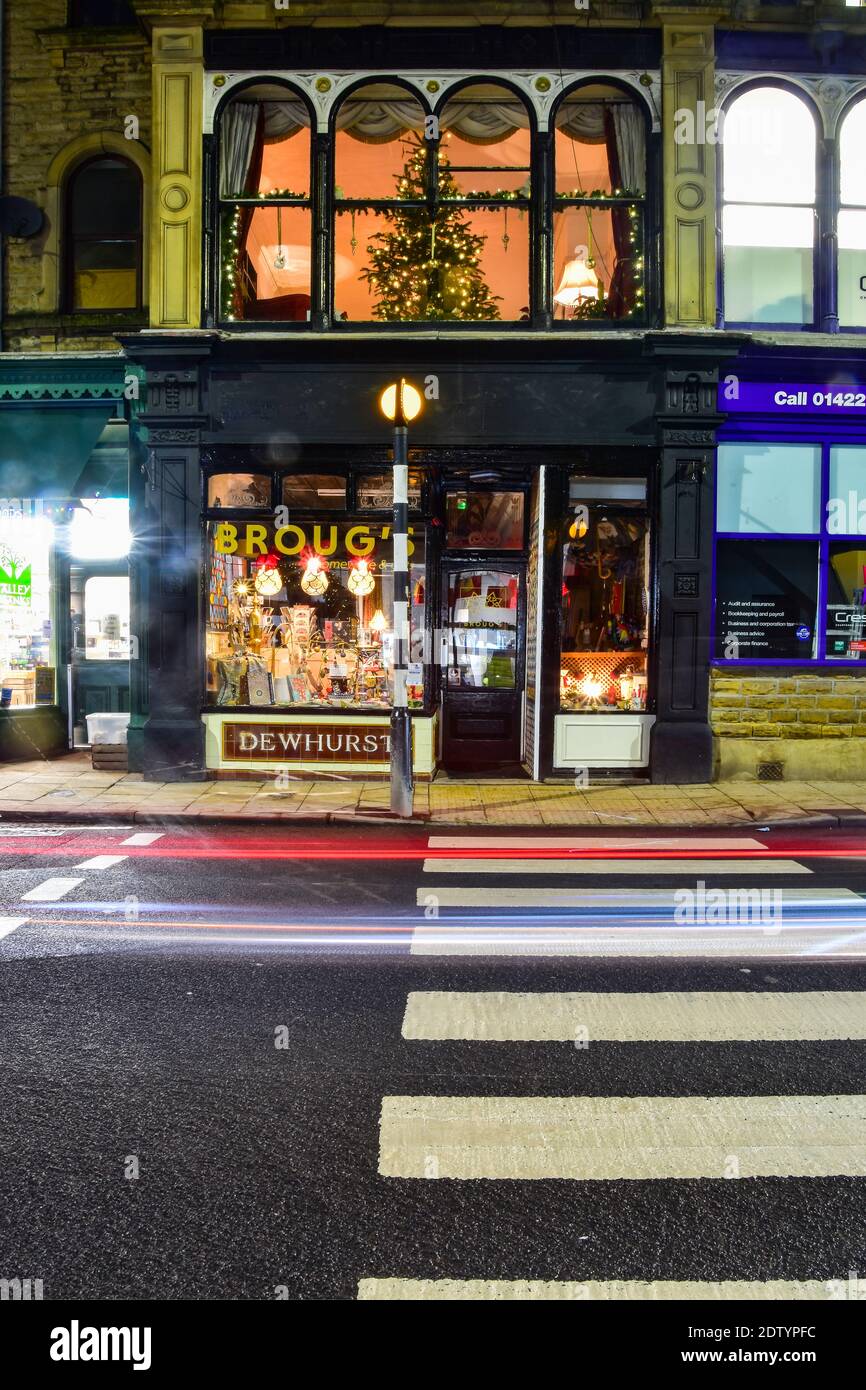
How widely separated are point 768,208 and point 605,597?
17.8ft

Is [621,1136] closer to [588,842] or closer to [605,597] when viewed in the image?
[588,842]

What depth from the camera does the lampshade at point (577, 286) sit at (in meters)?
13.6

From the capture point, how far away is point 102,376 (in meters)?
14.3

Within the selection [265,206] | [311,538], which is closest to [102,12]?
[265,206]

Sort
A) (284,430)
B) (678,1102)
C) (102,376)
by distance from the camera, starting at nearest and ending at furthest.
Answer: (678,1102) → (284,430) → (102,376)

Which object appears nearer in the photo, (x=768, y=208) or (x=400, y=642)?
(x=400, y=642)

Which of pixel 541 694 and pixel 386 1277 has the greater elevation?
pixel 541 694

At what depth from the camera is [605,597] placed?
13633 millimetres

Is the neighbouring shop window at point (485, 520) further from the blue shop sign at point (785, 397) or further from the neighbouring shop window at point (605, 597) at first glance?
the blue shop sign at point (785, 397)

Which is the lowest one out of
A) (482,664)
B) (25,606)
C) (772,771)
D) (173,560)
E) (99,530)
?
(772,771)
